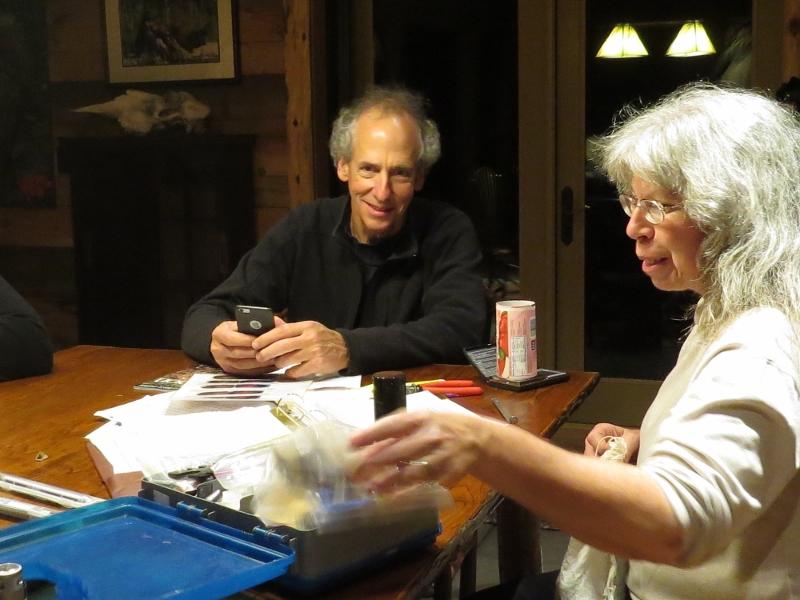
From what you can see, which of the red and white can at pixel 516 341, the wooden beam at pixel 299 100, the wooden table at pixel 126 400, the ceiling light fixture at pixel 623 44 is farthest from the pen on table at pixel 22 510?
the ceiling light fixture at pixel 623 44

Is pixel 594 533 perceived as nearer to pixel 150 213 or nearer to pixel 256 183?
pixel 256 183

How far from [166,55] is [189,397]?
2675 millimetres

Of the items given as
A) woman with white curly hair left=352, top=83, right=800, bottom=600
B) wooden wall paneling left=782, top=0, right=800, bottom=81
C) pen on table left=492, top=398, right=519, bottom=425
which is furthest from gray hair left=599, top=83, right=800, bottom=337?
wooden wall paneling left=782, top=0, right=800, bottom=81

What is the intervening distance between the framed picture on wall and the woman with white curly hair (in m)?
2.95

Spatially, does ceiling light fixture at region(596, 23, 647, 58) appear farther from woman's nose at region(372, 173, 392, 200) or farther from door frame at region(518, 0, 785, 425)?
woman's nose at region(372, 173, 392, 200)

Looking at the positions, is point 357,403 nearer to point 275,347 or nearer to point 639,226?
point 275,347

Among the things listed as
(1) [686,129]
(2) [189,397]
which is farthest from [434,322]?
(1) [686,129]

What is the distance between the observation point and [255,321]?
188 cm

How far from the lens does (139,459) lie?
1.35 meters

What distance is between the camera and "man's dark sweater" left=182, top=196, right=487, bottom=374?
7.39 feet

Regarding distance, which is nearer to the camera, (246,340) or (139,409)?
(139,409)

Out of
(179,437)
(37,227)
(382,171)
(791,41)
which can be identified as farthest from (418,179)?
(37,227)

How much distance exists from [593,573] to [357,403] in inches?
19.6

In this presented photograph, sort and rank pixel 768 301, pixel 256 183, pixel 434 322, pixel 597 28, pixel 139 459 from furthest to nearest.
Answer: pixel 256 183, pixel 597 28, pixel 434 322, pixel 139 459, pixel 768 301
